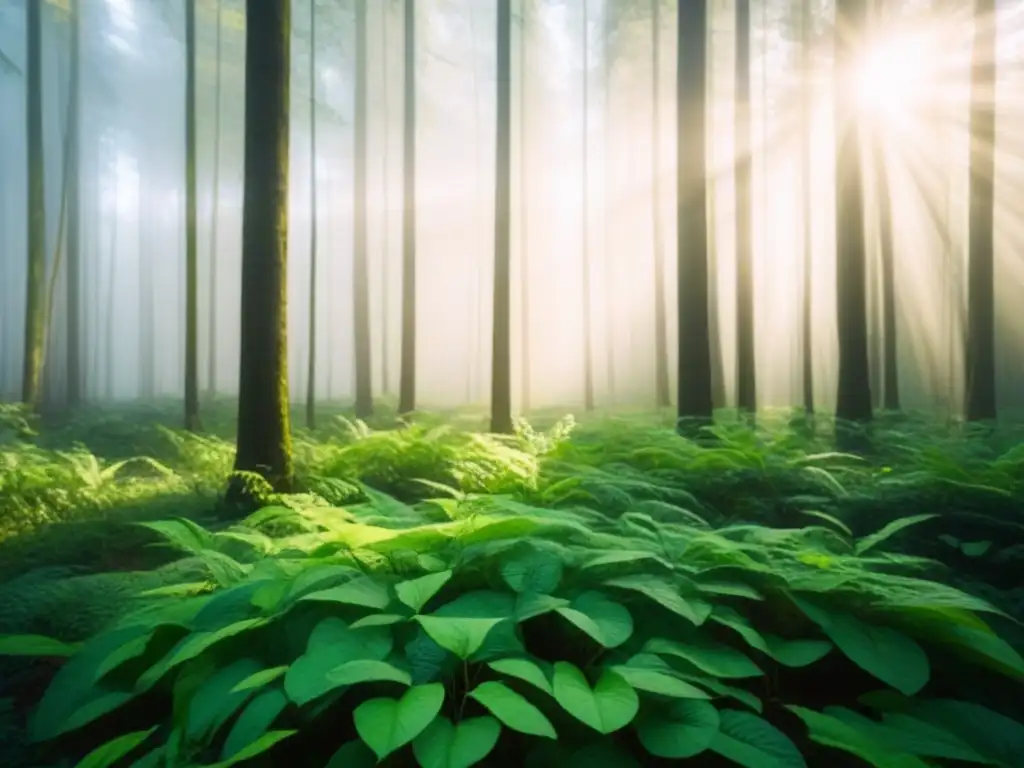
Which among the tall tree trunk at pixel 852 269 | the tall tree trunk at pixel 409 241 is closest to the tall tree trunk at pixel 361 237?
the tall tree trunk at pixel 409 241

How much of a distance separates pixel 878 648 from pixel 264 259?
5891 millimetres

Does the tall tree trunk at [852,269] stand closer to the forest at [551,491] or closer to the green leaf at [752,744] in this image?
the forest at [551,491]

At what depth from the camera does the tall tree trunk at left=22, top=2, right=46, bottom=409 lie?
529 inches

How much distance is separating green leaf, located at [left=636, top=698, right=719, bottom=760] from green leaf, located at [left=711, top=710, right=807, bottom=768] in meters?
0.04

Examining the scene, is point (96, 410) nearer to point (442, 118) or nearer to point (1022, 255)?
point (442, 118)

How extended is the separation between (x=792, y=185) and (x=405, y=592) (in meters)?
27.2

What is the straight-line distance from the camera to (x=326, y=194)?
33750 millimetres

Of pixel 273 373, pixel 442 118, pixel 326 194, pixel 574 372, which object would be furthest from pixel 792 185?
pixel 574 372

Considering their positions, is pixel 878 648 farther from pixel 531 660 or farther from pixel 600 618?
pixel 531 660

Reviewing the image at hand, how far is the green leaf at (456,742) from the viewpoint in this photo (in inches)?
78.3

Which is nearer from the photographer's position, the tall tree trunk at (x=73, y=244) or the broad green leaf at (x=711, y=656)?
the broad green leaf at (x=711, y=656)

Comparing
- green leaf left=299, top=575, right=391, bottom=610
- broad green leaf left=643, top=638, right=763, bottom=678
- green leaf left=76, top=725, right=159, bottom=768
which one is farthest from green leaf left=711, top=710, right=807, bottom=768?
green leaf left=76, top=725, right=159, bottom=768

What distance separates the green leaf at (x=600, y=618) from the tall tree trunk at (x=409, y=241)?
40.1 ft

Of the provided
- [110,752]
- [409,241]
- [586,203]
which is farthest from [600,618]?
[586,203]
